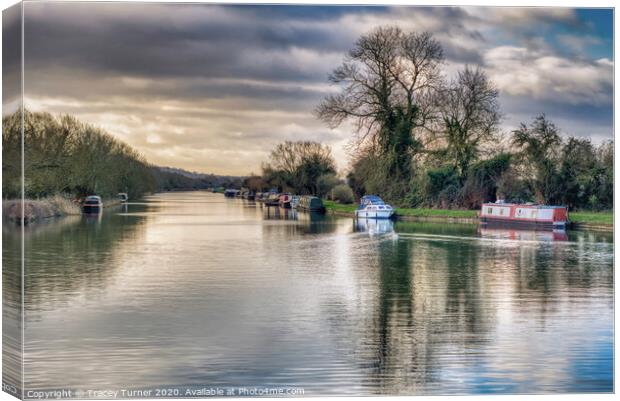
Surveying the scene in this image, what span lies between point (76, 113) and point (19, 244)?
4.10 meters

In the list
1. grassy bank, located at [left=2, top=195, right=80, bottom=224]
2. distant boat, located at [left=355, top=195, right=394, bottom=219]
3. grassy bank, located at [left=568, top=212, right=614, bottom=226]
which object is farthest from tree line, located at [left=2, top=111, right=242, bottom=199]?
grassy bank, located at [left=568, top=212, right=614, bottom=226]

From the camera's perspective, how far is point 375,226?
1325 inches

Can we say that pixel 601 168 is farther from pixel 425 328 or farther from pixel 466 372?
pixel 466 372

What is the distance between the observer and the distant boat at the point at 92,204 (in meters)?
40.3

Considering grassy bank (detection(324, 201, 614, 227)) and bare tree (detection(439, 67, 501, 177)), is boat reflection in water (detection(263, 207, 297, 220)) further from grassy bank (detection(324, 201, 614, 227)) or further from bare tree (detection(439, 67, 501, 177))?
bare tree (detection(439, 67, 501, 177))

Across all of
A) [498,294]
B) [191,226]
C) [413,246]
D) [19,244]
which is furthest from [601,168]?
[191,226]

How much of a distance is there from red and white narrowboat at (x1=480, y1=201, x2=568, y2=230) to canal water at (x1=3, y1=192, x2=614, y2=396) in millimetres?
2811

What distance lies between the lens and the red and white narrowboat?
28.3m

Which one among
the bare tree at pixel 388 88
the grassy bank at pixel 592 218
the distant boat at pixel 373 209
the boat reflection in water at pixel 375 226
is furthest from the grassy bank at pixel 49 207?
the grassy bank at pixel 592 218

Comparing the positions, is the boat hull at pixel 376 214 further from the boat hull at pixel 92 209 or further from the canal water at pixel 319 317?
the boat hull at pixel 92 209

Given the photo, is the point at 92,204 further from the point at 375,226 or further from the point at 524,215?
the point at 524,215

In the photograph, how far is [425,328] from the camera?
1187 centimetres

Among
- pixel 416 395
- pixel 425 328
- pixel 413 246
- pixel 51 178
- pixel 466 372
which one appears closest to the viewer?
pixel 416 395

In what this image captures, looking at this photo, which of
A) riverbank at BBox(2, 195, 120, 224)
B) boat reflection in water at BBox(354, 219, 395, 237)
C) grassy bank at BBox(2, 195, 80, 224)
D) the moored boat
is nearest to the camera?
grassy bank at BBox(2, 195, 80, 224)
